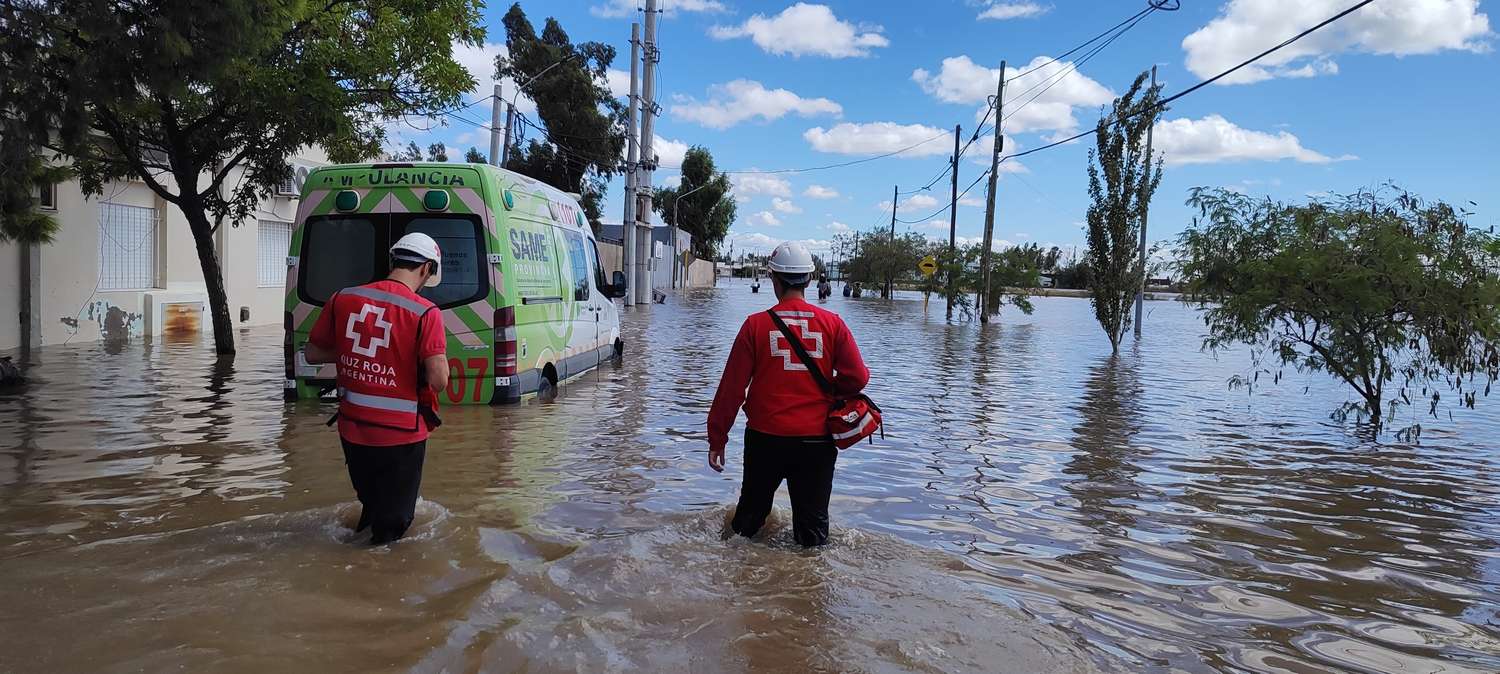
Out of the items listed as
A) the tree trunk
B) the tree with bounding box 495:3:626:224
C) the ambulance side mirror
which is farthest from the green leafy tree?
the tree with bounding box 495:3:626:224

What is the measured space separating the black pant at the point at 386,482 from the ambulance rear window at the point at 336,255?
4.14 metres

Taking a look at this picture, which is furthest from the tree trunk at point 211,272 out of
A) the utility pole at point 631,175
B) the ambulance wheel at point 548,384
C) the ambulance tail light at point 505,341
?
the utility pole at point 631,175

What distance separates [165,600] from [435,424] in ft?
4.10

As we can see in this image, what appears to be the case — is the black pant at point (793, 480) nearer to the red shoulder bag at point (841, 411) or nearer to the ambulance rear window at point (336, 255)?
the red shoulder bag at point (841, 411)

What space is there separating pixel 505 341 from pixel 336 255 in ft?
5.12

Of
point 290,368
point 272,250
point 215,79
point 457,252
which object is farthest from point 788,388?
point 272,250

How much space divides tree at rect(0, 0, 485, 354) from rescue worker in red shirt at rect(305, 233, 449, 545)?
3992 mm

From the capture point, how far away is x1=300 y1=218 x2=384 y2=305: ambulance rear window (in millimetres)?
8406

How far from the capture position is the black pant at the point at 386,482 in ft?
14.7

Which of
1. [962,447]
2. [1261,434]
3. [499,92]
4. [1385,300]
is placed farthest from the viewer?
[499,92]

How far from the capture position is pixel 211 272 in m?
13.7

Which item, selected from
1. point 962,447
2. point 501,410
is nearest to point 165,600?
point 501,410

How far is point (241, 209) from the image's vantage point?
14469 millimetres

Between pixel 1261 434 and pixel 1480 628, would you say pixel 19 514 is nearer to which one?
pixel 1480 628
